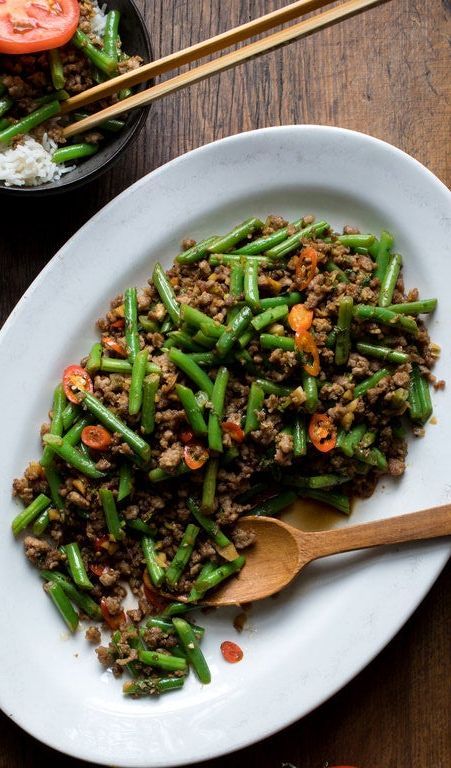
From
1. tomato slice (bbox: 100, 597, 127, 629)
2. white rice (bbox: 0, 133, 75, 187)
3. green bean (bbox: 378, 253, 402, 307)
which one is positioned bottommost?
tomato slice (bbox: 100, 597, 127, 629)

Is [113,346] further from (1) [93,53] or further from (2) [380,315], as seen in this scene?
(1) [93,53]

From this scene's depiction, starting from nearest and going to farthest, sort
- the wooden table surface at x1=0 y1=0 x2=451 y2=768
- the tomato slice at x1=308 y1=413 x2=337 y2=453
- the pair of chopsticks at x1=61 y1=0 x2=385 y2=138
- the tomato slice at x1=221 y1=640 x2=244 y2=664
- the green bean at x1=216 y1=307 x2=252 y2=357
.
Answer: the pair of chopsticks at x1=61 y1=0 x2=385 y2=138 → the green bean at x1=216 y1=307 x2=252 y2=357 → the tomato slice at x1=308 y1=413 x2=337 y2=453 → the tomato slice at x1=221 y1=640 x2=244 y2=664 → the wooden table surface at x1=0 y1=0 x2=451 y2=768

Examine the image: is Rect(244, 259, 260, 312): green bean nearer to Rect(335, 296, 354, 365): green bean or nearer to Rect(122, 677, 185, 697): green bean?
Rect(335, 296, 354, 365): green bean

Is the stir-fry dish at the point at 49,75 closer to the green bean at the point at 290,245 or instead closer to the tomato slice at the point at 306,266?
the green bean at the point at 290,245

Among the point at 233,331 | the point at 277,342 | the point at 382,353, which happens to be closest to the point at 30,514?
the point at 233,331

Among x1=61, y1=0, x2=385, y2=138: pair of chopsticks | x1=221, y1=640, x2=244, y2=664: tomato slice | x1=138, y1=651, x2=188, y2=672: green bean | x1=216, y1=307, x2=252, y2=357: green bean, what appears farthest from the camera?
x1=221, y1=640, x2=244, y2=664: tomato slice

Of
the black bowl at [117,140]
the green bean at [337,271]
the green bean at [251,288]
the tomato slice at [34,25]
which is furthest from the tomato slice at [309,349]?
the tomato slice at [34,25]

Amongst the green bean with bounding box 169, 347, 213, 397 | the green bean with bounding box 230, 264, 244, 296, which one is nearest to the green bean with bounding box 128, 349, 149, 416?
the green bean with bounding box 169, 347, 213, 397

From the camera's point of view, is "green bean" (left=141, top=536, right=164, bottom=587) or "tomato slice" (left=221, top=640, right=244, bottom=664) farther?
"tomato slice" (left=221, top=640, right=244, bottom=664)
